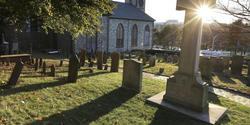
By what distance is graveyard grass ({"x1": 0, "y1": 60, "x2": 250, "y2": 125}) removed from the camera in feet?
14.7

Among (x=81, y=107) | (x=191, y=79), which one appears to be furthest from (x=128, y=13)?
(x=81, y=107)

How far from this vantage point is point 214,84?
9773mm

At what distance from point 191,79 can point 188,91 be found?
0.40m

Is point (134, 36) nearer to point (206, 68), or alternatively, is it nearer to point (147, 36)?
point (147, 36)

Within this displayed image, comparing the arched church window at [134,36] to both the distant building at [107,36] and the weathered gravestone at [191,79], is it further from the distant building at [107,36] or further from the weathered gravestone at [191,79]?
the weathered gravestone at [191,79]

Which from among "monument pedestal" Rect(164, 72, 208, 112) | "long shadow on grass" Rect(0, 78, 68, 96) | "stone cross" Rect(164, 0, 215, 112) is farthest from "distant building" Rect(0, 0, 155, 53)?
"stone cross" Rect(164, 0, 215, 112)

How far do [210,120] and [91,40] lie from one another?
2076 centimetres

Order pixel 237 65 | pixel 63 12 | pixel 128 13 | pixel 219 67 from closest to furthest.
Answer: pixel 63 12 → pixel 237 65 → pixel 219 67 → pixel 128 13

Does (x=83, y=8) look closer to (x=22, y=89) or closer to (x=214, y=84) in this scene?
(x=22, y=89)

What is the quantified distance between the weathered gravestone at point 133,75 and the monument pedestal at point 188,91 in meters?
1.38

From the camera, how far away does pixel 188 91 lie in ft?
17.8

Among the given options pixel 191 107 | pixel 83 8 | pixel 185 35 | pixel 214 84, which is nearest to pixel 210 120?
pixel 191 107

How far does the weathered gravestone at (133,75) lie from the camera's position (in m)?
6.91

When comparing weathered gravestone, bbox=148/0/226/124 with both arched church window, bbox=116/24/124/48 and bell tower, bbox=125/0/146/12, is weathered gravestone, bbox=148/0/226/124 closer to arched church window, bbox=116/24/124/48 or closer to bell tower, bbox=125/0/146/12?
arched church window, bbox=116/24/124/48
